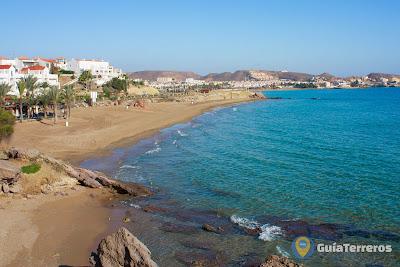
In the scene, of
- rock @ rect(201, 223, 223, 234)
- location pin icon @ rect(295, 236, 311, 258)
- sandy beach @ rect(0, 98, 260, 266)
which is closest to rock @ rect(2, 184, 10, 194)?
sandy beach @ rect(0, 98, 260, 266)

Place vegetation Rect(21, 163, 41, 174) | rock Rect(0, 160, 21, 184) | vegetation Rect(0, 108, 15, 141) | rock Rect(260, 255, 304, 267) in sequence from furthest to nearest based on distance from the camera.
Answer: vegetation Rect(0, 108, 15, 141)
vegetation Rect(21, 163, 41, 174)
rock Rect(0, 160, 21, 184)
rock Rect(260, 255, 304, 267)

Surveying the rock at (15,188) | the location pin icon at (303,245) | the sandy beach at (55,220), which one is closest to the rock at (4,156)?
the rock at (15,188)

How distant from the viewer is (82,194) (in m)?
24.1

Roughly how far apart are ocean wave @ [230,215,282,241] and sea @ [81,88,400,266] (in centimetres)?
5

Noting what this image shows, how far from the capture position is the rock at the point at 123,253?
12.5 meters

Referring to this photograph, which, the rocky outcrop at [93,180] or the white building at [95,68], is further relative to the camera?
the white building at [95,68]

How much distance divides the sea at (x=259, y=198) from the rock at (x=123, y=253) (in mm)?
3286

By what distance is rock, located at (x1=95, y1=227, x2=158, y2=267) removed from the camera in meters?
12.5

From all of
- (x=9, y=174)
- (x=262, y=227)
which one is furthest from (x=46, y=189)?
(x=262, y=227)

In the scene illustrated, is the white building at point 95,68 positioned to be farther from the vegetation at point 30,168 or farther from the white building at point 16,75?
the vegetation at point 30,168

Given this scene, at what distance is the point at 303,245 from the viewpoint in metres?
17.6

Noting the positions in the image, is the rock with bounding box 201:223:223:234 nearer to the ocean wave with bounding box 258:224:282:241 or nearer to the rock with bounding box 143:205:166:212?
the ocean wave with bounding box 258:224:282:241

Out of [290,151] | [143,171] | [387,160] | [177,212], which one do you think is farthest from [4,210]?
[387,160]

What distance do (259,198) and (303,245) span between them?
673 cm
